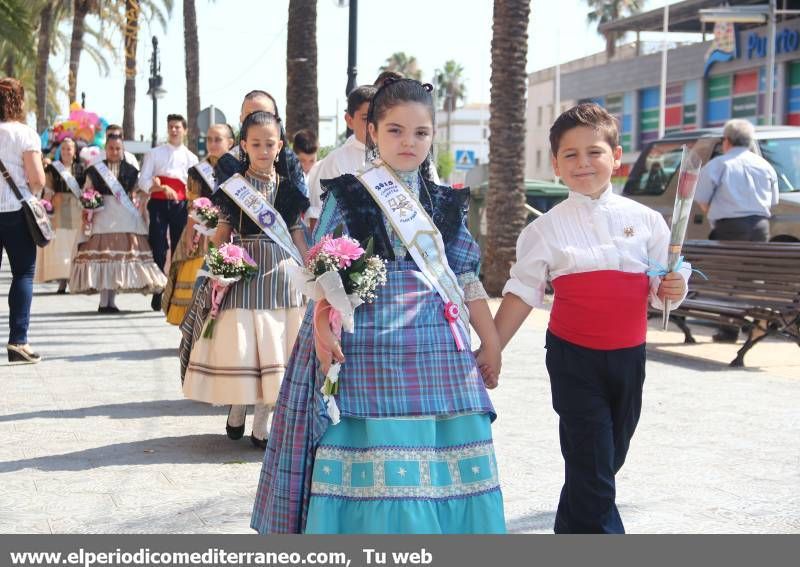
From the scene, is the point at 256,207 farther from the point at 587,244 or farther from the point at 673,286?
the point at 673,286

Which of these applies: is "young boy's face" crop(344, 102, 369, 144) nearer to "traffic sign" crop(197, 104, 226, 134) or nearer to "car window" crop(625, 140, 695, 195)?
"car window" crop(625, 140, 695, 195)

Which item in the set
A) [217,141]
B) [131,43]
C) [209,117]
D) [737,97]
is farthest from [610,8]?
[217,141]

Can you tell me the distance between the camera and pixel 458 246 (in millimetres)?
4277

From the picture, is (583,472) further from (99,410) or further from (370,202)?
(99,410)

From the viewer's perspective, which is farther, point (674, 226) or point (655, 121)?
point (655, 121)

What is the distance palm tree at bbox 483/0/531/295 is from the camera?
16.5 m

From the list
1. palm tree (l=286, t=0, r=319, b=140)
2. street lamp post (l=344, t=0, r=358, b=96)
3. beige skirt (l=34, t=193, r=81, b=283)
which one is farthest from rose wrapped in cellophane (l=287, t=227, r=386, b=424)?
beige skirt (l=34, t=193, r=81, b=283)

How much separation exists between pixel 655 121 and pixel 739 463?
47.1m

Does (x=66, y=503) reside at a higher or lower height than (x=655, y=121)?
lower

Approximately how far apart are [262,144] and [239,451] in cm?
150

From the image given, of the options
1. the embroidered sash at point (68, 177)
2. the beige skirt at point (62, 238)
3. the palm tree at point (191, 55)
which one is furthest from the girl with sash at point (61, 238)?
the palm tree at point (191, 55)

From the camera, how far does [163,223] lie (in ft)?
48.0
